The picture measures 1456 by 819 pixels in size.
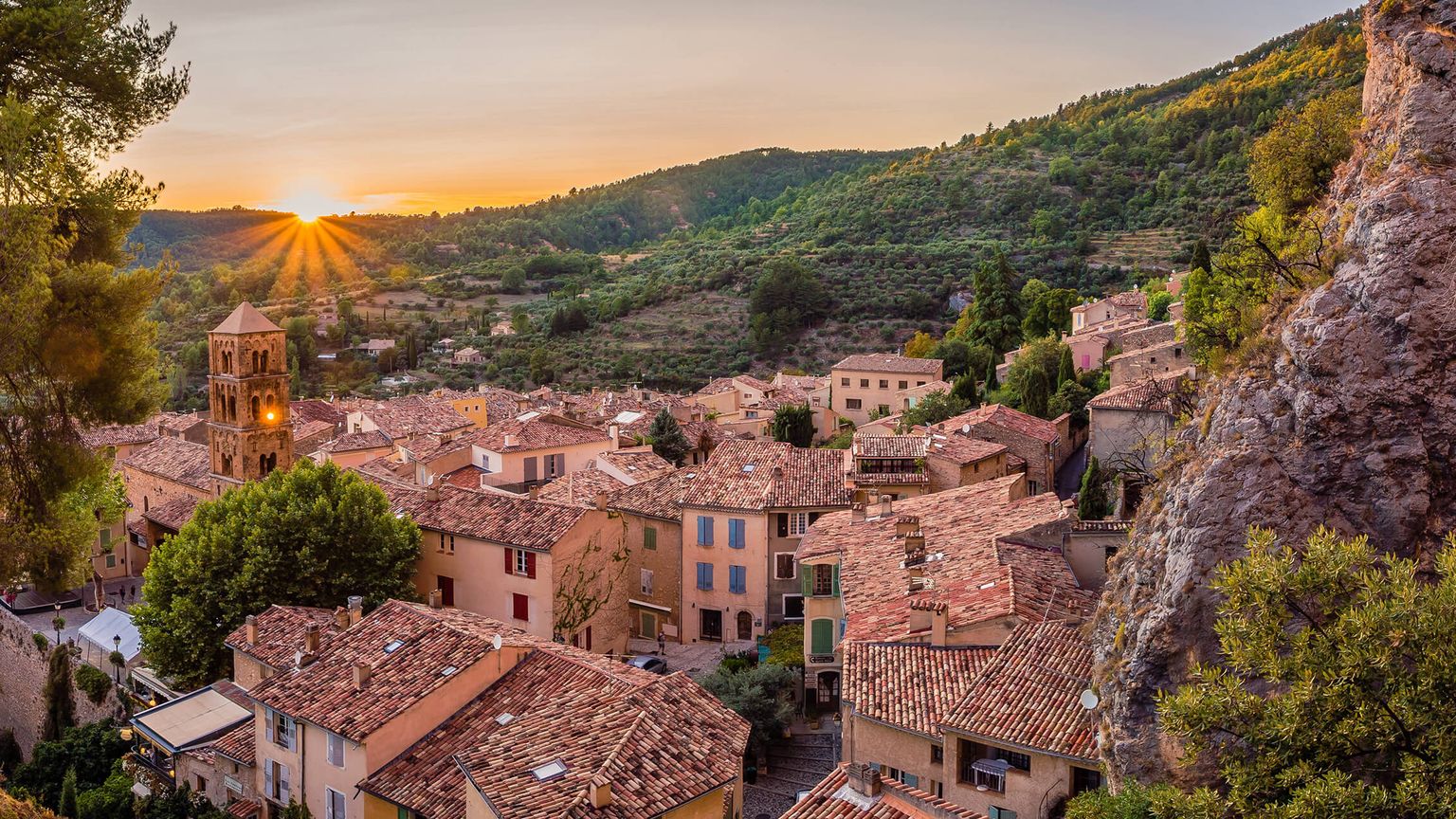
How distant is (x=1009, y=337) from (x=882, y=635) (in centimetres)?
4543

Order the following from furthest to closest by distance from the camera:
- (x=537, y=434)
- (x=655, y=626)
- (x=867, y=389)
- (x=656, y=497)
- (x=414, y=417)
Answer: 1. (x=867, y=389)
2. (x=414, y=417)
3. (x=537, y=434)
4. (x=656, y=497)
5. (x=655, y=626)

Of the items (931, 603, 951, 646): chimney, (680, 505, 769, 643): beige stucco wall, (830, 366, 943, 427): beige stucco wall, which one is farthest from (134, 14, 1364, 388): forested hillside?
(931, 603, 951, 646): chimney

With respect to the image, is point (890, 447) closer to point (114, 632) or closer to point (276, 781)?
Answer: point (276, 781)

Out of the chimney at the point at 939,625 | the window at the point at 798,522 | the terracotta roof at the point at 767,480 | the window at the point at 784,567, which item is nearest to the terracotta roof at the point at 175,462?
the terracotta roof at the point at 767,480

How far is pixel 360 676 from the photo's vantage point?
840 inches

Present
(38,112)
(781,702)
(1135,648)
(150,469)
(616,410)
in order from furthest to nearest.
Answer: (616,410) → (150,469) → (781,702) → (1135,648) → (38,112)

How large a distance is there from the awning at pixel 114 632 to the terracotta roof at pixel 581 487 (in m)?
11.5

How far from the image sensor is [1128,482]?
30312mm

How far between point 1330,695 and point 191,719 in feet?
72.6

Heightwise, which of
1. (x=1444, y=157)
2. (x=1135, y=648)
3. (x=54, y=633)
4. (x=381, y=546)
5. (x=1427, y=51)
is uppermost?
(x=1427, y=51)

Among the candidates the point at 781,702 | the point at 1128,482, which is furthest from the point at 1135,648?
the point at 1128,482

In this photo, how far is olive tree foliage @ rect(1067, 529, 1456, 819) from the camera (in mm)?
9914

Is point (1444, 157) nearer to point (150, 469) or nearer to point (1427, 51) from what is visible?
point (1427, 51)

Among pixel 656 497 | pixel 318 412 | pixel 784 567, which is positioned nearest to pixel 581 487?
pixel 656 497
